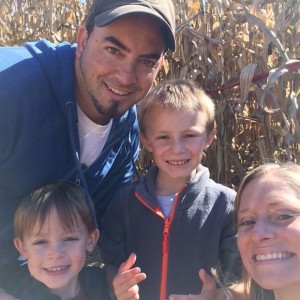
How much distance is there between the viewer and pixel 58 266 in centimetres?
238

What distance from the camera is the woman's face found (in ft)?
6.25

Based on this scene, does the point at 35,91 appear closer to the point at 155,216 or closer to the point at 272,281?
the point at 155,216

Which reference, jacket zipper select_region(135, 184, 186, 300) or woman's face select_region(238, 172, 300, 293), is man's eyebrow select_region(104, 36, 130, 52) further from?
woman's face select_region(238, 172, 300, 293)

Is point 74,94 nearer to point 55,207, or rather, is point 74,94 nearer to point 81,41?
point 81,41

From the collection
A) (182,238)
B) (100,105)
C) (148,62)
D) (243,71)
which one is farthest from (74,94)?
(243,71)

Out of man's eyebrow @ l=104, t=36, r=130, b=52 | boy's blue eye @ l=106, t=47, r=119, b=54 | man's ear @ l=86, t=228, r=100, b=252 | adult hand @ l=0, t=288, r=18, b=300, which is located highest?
man's eyebrow @ l=104, t=36, r=130, b=52

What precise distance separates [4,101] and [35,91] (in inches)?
5.6

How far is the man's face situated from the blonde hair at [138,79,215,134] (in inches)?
2.3

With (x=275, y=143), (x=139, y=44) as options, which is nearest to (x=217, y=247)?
(x=139, y=44)

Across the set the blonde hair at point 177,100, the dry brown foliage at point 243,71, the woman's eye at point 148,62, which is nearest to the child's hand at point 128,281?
the blonde hair at point 177,100

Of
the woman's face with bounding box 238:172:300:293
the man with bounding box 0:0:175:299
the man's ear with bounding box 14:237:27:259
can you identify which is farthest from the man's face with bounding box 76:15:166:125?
the woman's face with bounding box 238:172:300:293

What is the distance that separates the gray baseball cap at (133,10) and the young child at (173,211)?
0.97ft

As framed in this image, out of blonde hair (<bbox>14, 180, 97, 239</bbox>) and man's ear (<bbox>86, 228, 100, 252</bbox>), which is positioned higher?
blonde hair (<bbox>14, 180, 97, 239</bbox>)

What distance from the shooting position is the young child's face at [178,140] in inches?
100.0
